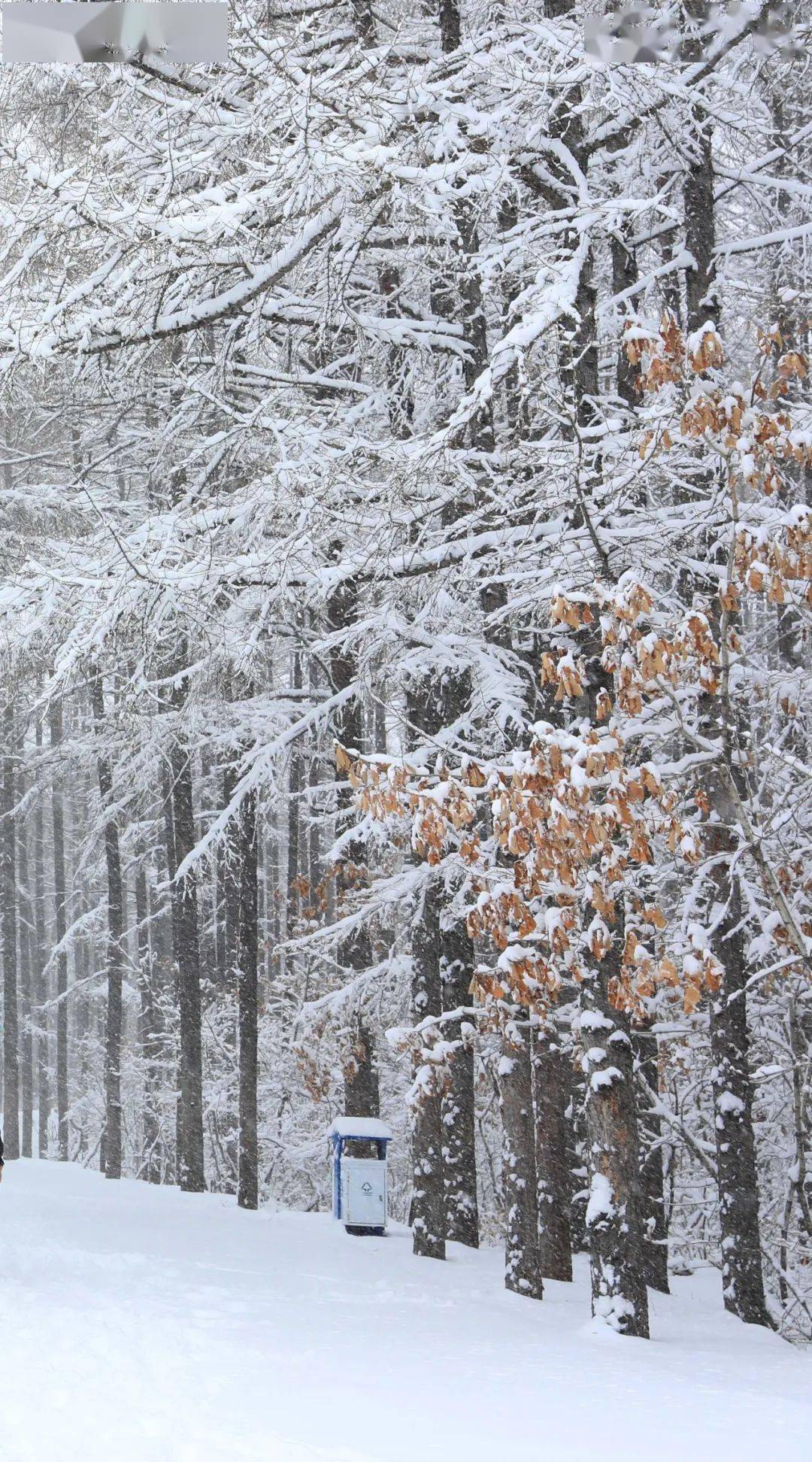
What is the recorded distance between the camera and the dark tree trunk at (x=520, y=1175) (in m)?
11.6

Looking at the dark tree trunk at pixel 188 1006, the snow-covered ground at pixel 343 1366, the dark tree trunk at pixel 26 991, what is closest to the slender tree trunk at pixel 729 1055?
the snow-covered ground at pixel 343 1366

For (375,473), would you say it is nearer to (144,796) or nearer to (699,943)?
(699,943)

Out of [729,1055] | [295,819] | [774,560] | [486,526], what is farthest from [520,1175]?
[295,819]

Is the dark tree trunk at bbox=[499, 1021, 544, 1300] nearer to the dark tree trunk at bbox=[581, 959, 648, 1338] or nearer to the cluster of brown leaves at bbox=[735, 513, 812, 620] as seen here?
the dark tree trunk at bbox=[581, 959, 648, 1338]

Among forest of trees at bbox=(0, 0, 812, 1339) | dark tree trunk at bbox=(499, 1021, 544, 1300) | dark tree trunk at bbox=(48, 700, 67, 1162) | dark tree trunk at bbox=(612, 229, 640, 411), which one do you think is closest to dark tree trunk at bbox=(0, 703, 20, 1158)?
dark tree trunk at bbox=(48, 700, 67, 1162)

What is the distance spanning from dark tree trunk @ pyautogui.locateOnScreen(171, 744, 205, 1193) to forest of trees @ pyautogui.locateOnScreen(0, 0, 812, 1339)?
1.51 m

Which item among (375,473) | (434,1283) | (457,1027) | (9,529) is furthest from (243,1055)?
(375,473)

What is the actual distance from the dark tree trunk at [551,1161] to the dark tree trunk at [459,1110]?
30.1 inches

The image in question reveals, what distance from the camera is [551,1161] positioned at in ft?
45.0

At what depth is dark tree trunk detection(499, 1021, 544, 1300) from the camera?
37.9 ft

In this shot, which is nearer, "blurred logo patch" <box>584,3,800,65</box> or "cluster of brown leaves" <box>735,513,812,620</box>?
"cluster of brown leaves" <box>735,513,812,620</box>

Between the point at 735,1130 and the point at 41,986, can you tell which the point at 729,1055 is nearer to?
the point at 735,1130

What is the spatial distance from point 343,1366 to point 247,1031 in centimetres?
1099

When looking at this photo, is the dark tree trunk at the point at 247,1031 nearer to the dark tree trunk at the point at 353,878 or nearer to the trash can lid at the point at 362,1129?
the dark tree trunk at the point at 353,878
